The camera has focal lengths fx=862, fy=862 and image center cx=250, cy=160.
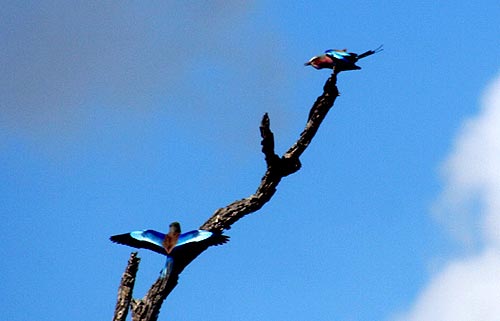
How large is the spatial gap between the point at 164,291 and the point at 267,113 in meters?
2.34

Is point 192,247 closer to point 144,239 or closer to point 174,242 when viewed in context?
point 174,242

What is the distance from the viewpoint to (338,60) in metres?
11.5

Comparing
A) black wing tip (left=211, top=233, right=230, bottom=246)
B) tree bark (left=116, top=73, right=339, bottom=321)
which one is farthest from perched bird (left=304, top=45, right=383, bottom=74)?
black wing tip (left=211, top=233, right=230, bottom=246)

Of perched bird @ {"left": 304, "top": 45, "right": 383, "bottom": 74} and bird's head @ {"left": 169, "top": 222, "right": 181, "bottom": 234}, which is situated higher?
perched bird @ {"left": 304, "top": 45, "right": 383, "bottom": 74}

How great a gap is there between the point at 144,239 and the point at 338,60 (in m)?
3.58

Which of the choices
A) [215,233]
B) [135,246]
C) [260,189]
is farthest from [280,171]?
[135,246]

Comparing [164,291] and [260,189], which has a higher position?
[260,189]

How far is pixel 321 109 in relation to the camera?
10.4m

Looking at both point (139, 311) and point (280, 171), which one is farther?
point (280, 171)

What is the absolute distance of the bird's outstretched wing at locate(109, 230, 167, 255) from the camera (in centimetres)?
1001

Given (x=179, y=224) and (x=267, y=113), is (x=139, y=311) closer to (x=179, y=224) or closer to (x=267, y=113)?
(x=179, y=224)

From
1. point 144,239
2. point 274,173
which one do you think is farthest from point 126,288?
point 274,173

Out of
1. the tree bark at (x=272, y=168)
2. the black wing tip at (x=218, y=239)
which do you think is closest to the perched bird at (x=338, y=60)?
the tree bark at (x=272, y=168)

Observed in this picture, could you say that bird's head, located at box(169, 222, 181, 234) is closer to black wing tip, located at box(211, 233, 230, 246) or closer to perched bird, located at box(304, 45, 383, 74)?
black wing tip, located at box(211, 233, 230, 246)
